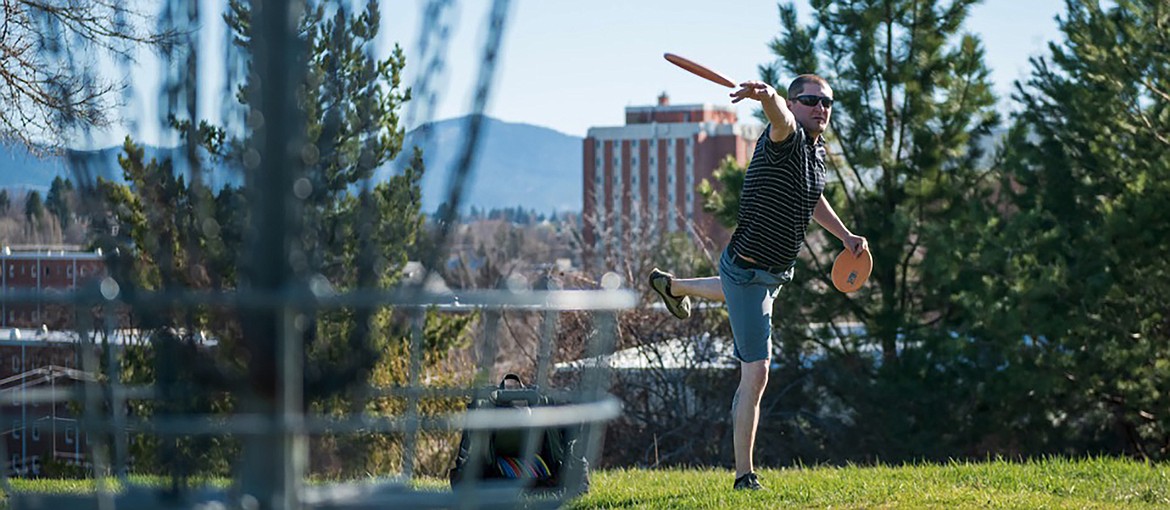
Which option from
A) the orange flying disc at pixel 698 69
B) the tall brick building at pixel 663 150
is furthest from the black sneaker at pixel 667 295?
the tall brick building at pixel 663 150

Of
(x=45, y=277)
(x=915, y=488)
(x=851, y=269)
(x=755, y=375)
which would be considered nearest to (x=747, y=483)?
(x=755, y=375)

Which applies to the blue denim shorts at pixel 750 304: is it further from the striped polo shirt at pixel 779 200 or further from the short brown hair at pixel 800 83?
the short brown hair at pixel 800 83

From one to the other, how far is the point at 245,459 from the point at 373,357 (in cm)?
29

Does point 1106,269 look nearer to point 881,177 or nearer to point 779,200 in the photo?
point 881,177

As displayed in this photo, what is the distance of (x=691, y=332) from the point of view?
21.4 meters

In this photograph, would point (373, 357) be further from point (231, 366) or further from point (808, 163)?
point (808, 163)

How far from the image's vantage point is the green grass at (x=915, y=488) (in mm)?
5270

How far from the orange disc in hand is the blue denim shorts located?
566 millimetres

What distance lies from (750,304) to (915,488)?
0.98 metres

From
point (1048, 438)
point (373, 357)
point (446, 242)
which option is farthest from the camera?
point (1048, 438)

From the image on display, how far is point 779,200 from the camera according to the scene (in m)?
5.73

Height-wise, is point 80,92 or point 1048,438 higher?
point 80,92

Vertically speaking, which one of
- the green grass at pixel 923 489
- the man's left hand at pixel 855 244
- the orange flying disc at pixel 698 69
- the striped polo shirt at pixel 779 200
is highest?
the orange flying disc at pixel 698 69

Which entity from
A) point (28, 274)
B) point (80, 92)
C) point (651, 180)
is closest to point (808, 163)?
point (80, 92)
